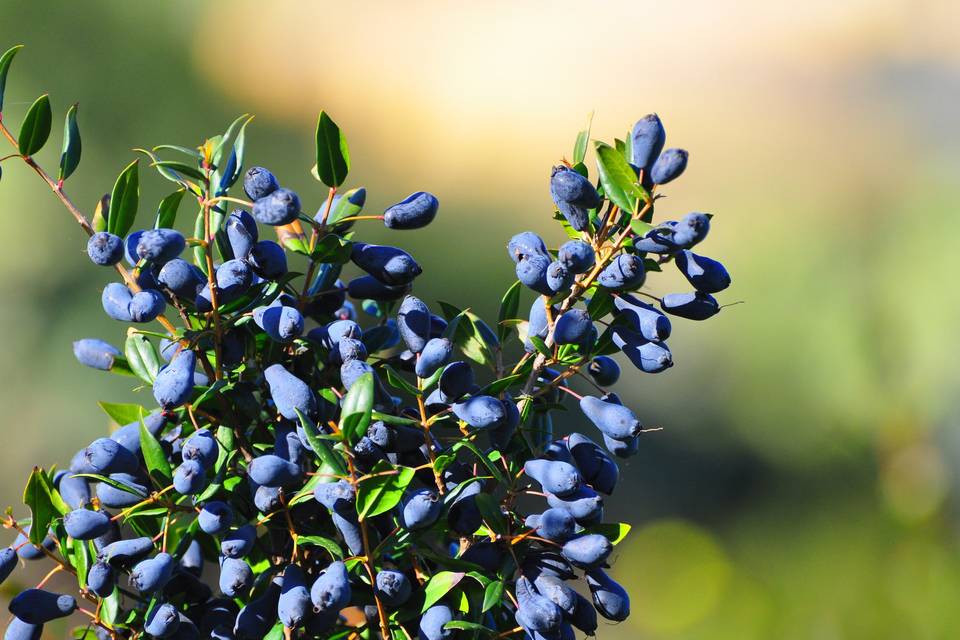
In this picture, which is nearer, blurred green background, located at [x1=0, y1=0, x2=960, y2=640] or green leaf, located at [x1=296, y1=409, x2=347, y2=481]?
green leaf, located at [x1=296, y1=409, x2=347, y2=481]

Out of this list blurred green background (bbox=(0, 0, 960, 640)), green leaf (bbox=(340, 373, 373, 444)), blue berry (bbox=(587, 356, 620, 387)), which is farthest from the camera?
blurred green background (bbox=(0, 0, 960, 640))

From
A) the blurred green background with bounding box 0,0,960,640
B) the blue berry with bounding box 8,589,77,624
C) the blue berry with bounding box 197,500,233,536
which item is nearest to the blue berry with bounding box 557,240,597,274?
the blue berry with bounding box 197,500,233,536

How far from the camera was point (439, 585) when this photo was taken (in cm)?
44

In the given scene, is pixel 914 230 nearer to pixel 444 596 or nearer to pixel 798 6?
pixel 798 6

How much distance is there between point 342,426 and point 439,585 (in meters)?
0.11

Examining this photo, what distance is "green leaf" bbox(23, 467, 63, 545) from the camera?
0.48 metres

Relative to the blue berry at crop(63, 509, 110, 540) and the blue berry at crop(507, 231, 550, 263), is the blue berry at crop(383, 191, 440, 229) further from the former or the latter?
the blue berry at crop(63, 509, 110, 540)

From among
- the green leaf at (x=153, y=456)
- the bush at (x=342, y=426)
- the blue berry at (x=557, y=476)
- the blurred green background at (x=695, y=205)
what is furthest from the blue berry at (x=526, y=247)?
the blurred green background at (x=695, y=205)

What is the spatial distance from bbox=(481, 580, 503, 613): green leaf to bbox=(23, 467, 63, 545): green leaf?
0.25 meters

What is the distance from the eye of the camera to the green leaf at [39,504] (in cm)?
48

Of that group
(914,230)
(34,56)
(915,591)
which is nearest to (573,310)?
(915,591)

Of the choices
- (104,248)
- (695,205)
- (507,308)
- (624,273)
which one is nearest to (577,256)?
(624,273)

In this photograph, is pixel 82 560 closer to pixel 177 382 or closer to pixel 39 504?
pixel 39 504

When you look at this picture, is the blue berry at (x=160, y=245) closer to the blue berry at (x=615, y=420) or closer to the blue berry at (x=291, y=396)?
the blue berry at (x=291, y=396)
